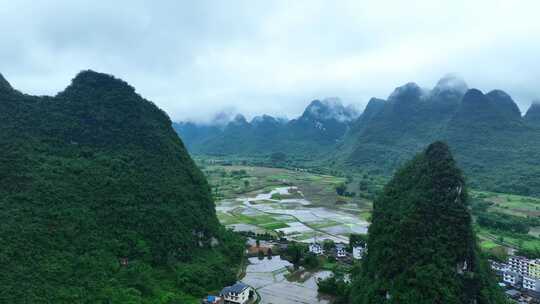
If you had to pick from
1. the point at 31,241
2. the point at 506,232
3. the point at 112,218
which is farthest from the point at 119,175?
the point at 506,232

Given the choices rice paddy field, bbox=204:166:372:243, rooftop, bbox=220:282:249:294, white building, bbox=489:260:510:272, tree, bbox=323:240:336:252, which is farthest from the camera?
rice paddy field, bbox=204:166:372:243

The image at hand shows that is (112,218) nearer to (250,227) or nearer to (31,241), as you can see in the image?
(31,241)

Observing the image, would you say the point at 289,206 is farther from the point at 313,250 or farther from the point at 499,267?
the point at 499,267

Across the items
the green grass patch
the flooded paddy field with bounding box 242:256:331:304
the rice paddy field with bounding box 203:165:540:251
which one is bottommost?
the flooded paddy field with bounding box 242:256:331:304

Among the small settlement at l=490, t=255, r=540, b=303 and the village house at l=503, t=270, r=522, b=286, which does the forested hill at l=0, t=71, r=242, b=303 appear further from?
the village house at l=503, t=270, r=522, b=286

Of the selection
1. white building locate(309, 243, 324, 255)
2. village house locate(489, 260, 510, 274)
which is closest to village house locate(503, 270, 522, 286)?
village house locate(489, 260, 510, 274)
